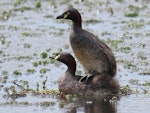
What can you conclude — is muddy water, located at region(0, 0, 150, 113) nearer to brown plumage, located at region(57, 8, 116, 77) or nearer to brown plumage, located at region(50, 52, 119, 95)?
brown plumage, located at region(50, 52, 119, 95)

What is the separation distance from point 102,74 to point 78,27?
3.95 feet

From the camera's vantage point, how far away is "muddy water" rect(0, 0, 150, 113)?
14500mm

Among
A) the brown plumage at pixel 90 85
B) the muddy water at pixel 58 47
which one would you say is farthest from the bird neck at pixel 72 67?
the muddy water at pixel 58 47

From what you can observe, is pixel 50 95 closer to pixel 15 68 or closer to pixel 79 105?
pixel 79 105

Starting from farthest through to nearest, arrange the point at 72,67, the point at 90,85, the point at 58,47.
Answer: the point at 58,47, the point at 72,67, the point at 90,85

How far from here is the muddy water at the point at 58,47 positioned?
1450 centimetres

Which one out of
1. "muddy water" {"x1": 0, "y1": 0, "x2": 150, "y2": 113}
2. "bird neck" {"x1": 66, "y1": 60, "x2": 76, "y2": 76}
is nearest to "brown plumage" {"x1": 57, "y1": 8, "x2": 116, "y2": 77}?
"bird neck" {"x1": 66, "y1": 60, "x2": 76, "y2": 76}

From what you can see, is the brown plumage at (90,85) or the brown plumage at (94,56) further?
the brown plumage at (94,56)

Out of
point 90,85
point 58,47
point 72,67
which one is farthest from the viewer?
point 58,47

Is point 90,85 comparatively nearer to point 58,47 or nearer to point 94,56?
point 94,56

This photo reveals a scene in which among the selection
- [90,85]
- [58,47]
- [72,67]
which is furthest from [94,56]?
[58,47]

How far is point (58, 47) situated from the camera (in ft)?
69.7

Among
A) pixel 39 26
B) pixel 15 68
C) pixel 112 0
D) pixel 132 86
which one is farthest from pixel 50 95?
pixel 112 0

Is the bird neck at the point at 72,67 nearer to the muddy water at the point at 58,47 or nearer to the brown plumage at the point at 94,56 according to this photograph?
the brown plumage at the point at 94,56
